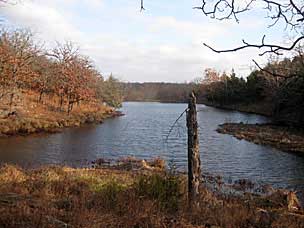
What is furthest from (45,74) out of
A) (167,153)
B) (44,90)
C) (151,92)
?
(151,92)

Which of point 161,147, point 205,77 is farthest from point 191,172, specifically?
point 205,77

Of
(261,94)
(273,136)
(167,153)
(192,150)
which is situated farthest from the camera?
(261,94)

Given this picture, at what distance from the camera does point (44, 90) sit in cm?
5425

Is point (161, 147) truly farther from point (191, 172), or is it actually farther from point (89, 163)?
point (191, 172)

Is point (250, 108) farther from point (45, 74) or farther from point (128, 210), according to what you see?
point (128, 210)

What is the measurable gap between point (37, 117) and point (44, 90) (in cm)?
1328

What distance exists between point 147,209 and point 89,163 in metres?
15.7

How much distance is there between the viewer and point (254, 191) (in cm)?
1645

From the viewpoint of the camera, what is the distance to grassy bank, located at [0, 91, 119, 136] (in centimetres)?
3603

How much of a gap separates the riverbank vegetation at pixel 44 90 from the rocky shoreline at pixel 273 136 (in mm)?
18269

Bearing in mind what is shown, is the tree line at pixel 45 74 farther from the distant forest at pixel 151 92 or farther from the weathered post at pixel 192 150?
the distant forest at pixel 151 92

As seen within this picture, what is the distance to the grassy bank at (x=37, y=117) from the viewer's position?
36031 mm

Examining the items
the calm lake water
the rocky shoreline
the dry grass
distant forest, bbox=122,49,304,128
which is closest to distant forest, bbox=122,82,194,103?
distant forest, bbox=122,49,304,128

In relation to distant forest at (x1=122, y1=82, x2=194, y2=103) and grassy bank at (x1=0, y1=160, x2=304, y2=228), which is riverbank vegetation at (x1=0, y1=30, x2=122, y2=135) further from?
distant forest at (x1=122, y1=82, x2=194, y2=103)
